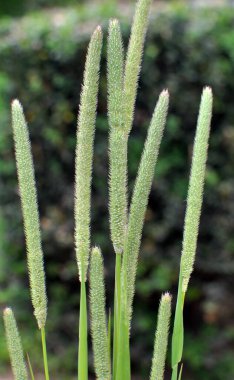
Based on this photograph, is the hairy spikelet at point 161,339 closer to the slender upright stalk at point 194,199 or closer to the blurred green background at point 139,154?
the slender upright stalk at point 194,199

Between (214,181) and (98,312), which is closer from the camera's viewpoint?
(98,312)

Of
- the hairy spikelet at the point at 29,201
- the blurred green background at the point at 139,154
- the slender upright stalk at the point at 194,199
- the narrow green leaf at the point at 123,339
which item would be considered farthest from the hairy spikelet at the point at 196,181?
the blurred green background at the point at 139,154

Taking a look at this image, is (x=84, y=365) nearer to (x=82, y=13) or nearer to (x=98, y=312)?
(x=98, y=312)

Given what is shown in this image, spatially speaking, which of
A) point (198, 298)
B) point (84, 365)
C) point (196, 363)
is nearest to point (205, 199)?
point (198, 298)

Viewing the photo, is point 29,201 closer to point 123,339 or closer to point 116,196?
point 116,196

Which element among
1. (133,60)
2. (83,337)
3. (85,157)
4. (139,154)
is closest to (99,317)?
(83,337)

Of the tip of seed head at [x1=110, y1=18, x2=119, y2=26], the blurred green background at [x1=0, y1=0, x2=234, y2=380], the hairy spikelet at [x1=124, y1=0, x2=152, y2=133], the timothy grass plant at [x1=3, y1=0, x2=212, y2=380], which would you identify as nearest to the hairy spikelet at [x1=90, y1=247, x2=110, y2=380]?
the timothy grass plant at [x1=3, y1=0, x2=212, y2=380]

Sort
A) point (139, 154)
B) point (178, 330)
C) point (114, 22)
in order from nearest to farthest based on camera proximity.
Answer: point (114, 22) < point (178, 330) < point (139, 154)
